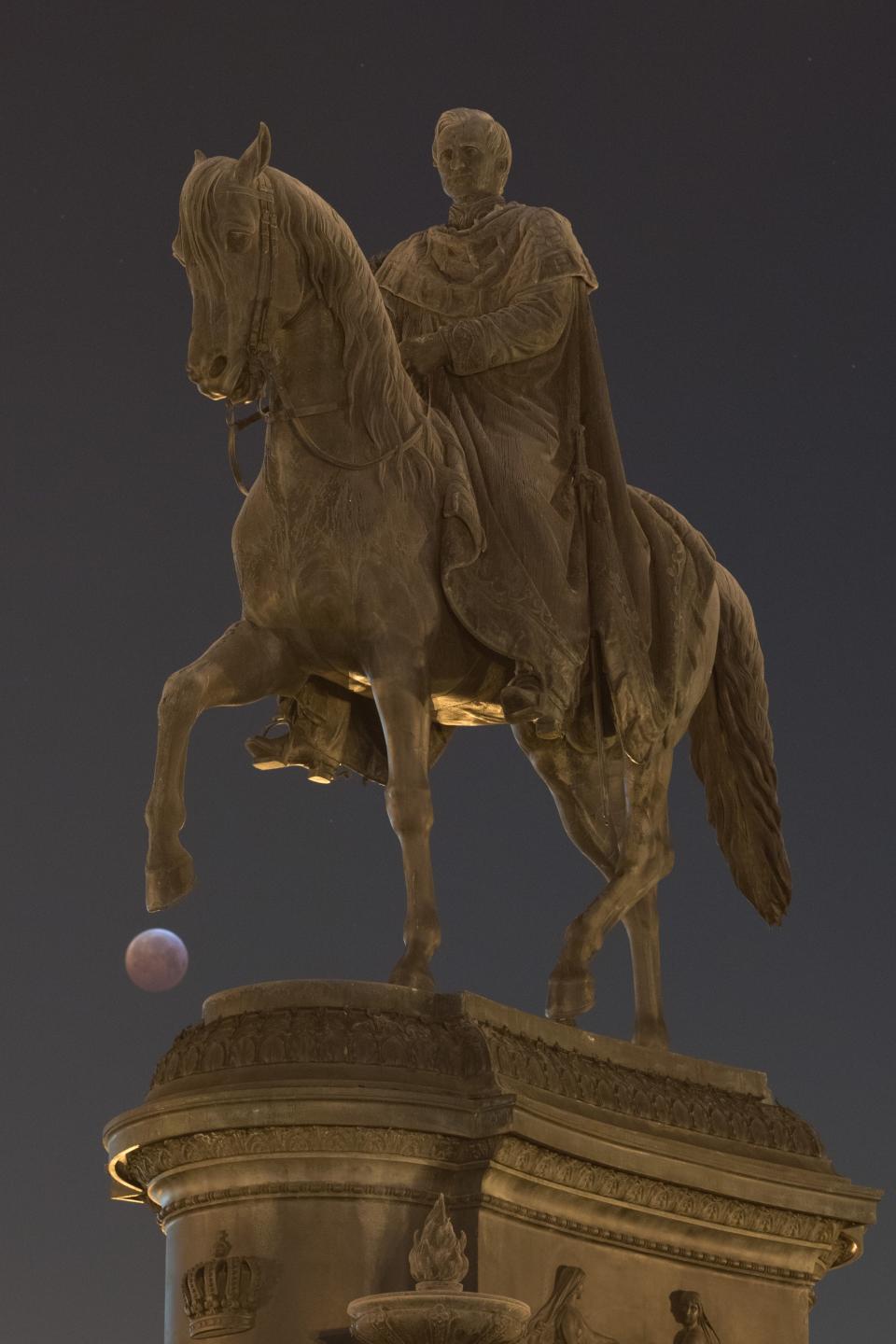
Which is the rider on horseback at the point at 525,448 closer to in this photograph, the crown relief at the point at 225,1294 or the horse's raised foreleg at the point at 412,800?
the horse's raised foreleg at the point at 412,800

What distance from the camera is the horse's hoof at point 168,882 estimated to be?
11.5 meters

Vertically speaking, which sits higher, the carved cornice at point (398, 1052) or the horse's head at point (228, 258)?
the horse's head at point (228, 258)

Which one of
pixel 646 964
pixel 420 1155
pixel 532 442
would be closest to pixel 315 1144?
pixel 420 1155

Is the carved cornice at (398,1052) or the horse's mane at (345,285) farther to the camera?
the horse's mane at (345,285)

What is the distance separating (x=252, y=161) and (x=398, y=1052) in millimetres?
3616

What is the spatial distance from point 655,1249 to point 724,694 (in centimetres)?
313

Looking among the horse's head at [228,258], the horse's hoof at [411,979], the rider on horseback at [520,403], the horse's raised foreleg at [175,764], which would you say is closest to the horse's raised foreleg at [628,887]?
the rider on horseback at [520,403]

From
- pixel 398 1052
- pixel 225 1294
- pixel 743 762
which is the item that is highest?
pixel 743 762

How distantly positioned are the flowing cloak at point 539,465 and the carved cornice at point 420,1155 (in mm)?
2038

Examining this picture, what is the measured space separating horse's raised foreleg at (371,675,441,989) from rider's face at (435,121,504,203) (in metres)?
2.89

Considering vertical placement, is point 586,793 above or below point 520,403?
below

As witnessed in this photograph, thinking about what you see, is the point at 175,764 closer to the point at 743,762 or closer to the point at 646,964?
the point at 646,964

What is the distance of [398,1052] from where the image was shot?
10.9m

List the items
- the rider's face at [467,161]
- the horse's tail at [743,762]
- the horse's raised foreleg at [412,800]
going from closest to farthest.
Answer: the horse's raised foreleg at [412,800] < the rider's face at [467,161] < the horse's tail at [743,762]
